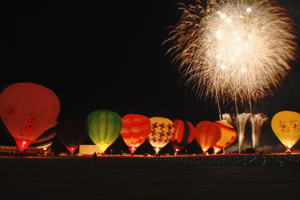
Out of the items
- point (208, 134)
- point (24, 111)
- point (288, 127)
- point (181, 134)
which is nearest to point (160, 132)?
point (181, 134)

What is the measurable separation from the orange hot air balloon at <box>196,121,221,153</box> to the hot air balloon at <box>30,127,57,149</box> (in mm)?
A: 22366

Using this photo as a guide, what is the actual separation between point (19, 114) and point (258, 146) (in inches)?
2563

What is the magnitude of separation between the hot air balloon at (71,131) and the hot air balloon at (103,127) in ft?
3.81

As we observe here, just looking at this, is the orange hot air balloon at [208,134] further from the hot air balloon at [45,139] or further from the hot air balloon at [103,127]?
the hot air balloon at [45,139]

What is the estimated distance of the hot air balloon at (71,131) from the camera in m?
42.8

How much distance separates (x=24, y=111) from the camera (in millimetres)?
34219

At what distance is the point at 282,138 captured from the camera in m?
56.0

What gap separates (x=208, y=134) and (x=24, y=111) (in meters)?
28.6

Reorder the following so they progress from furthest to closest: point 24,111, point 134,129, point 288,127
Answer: point 288,127, point 134,129, point 24,111

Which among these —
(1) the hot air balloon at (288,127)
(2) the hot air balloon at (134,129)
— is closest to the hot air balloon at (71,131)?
(2) the hot air balloon at (134,129)

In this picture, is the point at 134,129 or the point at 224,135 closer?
the point at 134,129

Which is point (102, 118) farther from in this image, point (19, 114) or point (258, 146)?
point (258, 146)

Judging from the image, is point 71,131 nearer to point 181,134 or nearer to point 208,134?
point 181,134

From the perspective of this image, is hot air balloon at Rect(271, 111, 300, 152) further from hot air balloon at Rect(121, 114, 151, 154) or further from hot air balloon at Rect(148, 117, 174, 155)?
hot air balloon at Rect(121, 114, 151, 154)
